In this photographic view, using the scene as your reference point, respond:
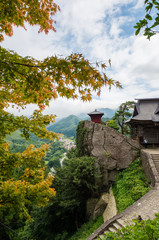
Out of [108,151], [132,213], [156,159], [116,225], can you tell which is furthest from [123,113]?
[116,225]

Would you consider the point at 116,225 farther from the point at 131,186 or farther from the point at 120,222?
the point at 131,186

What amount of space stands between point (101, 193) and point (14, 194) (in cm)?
1083

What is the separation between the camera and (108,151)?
13.6 meters

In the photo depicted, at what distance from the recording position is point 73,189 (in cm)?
1190

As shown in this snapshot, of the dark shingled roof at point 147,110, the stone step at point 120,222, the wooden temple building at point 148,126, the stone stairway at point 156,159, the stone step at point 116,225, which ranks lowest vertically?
the stone step at point 116,225

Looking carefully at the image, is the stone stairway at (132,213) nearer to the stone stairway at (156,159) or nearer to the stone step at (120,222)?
the stone step at (120,222)

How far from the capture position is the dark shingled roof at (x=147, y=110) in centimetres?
1400

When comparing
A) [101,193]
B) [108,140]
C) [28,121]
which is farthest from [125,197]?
[28,121]

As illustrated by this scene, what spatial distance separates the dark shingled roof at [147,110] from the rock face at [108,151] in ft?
9.29

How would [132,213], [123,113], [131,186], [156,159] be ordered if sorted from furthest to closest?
[123,113], [156,159], [131,186], [132,213]

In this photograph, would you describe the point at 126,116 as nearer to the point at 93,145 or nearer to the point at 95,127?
the point at 95,127

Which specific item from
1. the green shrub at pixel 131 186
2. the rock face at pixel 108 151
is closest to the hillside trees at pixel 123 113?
the rock face at pixel 108 151

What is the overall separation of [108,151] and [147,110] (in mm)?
7252

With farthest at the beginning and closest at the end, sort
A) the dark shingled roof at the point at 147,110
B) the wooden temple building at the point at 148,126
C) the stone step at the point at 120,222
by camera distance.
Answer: the dark shingled roof at the point at 147,110
the wooden temple building at the point at 148,126
the stone step at the point at 120,222
